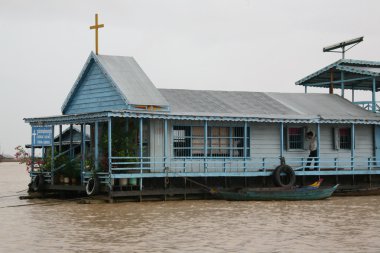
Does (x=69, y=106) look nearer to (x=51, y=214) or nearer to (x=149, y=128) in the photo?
(x=149, y=128)

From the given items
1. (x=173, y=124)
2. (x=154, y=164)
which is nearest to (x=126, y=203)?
(x=154, y=164)

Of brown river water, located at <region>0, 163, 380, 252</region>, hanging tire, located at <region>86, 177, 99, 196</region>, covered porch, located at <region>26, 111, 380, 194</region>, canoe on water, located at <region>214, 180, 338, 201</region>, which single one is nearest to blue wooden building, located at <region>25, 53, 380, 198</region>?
covered porch, located at <region>26, 111, 380, 194</region>

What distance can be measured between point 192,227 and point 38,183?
11790 mm

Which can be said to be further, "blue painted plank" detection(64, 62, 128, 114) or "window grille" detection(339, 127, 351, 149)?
"window grille" detection(339, 127, 351, 149)

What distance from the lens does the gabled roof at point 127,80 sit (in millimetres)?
27234

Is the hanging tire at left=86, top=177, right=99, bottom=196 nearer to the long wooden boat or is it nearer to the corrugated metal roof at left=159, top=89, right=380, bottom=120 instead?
the corrugated metal roof at left=159, top=89, right=380, bottom=120

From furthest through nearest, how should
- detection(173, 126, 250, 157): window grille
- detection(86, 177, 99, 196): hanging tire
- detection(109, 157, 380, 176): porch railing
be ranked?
1. detection(173, 126, 250, 157): window grille
2. detection(109, 157, 380, 176): porch railing
3. detection(86, 177, 99, 196): hanging tire

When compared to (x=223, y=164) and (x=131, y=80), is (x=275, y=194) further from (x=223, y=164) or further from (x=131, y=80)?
(x=131, y=80)

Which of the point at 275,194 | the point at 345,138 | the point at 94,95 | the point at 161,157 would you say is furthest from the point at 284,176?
the point at 94,95

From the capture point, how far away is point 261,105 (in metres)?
30.7

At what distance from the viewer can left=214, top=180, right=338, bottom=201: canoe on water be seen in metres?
26.1

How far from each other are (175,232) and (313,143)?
13268 mm

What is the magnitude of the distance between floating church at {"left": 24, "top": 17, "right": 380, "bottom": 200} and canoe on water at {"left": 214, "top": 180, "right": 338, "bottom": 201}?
1.13 m

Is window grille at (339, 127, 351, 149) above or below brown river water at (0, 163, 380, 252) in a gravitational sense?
above
